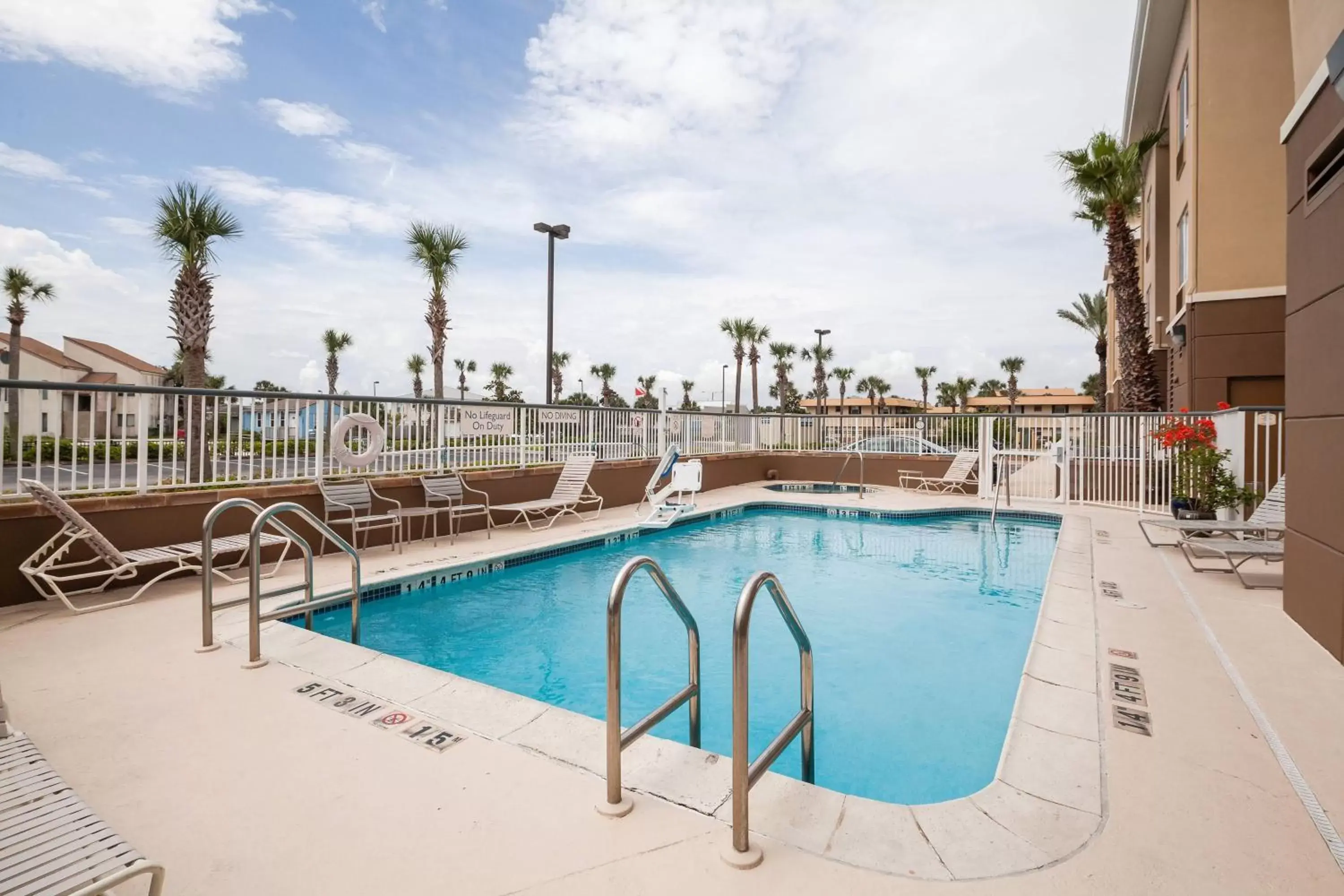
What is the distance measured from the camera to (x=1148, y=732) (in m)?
2.88

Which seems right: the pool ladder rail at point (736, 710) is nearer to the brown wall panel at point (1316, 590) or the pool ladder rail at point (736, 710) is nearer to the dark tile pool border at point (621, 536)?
the dark tile pool border at point (621, 536)

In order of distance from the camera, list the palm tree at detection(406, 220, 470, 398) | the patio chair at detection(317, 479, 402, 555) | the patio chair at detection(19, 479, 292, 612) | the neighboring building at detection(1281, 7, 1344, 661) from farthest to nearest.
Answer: the palm tree at detection(406, 220, 470, 398)
the patio chair at detection(317, 479, 402, 555)
the patio chair at detection(19, 479, 292, 612)
the neighboring building at detection(1281, 7, 1344, 661)

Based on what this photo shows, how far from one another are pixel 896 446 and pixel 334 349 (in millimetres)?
46764

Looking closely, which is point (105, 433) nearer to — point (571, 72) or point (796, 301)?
point (571, 72)

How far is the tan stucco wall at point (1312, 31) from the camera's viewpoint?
3.85m

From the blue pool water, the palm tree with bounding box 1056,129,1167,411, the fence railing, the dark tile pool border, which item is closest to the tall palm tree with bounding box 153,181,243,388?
the fence railing

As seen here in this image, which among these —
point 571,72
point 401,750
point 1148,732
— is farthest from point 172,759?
point 571,72

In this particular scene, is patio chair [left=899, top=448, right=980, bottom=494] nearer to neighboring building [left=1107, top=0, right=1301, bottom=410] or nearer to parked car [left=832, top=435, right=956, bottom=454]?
parked car [left=832, top=435, right=956, bottom=454]

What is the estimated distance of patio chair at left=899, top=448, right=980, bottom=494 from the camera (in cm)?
1386

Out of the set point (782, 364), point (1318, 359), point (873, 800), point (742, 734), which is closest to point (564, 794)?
point (742, 734)

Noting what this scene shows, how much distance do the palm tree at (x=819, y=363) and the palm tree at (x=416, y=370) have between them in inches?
1408

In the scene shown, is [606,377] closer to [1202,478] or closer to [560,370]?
[560,370]

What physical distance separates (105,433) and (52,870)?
222 inches

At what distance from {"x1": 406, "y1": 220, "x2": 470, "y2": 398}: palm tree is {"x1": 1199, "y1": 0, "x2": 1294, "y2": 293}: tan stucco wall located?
20.2 metres
